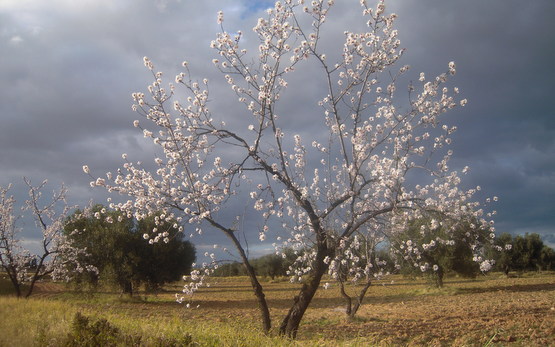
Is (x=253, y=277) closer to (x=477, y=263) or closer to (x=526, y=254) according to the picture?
(x=477, y=263)

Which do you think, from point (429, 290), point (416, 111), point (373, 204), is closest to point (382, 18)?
point (416, 111)

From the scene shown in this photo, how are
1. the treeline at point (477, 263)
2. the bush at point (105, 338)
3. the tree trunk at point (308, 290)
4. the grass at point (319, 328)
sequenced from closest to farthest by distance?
the bush at point (105, 338) < the grass at point (319, 328) < the tree trunk at point (308, 290) < the treeline at point (477, 263)

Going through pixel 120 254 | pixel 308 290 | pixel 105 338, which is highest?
pixel 120 254

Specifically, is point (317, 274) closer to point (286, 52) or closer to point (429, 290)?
point (286, 52)

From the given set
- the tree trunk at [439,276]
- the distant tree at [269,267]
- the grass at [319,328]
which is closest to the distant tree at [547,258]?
the tree trunk at [439,276]

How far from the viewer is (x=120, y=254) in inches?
1178

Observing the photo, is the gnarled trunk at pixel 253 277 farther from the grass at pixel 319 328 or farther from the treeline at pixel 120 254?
the treeline at pixel 120 254

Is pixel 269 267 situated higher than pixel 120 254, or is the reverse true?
pixel 120 254

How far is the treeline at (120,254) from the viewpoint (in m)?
30.0

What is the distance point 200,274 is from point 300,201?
2.51m

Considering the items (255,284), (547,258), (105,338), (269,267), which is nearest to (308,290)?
(255,284)

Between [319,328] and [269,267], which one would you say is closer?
[319,328]

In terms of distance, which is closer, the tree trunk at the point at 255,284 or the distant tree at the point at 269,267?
the tree trunk at the point at 255,284

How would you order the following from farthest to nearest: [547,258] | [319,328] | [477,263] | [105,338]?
[547,258], [477,263], [319,328], [105,338]
